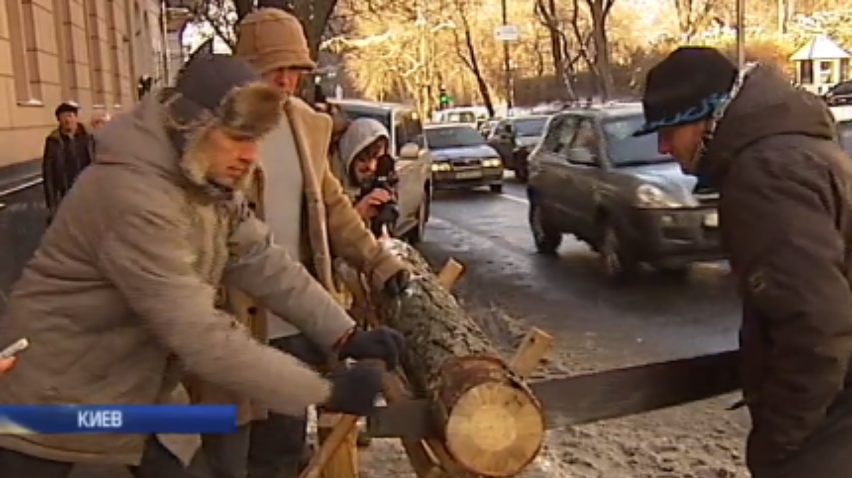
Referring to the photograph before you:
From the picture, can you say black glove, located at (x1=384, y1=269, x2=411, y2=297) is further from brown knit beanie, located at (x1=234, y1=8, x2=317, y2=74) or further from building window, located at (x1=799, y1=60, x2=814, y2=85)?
building window, located at (x1=799, y1=60, x2=814, y2=85)

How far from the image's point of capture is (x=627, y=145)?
11.6m

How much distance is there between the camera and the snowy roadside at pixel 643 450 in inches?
222

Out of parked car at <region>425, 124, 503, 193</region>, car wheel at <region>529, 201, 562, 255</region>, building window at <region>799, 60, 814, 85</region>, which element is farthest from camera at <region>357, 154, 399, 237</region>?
building window at <region>799, 60, 814, 85</region>

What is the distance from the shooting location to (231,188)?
9.25 feet

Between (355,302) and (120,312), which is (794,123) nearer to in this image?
(120,312)

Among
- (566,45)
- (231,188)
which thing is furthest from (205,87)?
(566,45)

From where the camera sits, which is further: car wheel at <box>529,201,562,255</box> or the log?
car wheel at <box>529,201,562,255</box>

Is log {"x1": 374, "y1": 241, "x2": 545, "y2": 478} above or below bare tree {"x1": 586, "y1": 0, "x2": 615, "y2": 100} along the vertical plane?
below

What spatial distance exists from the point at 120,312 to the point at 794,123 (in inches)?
63.6

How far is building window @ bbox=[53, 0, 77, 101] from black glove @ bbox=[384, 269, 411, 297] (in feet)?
43.0

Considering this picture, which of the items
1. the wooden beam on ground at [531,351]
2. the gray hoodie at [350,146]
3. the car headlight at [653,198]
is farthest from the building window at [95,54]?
the wooden beam on ground at [531,351]

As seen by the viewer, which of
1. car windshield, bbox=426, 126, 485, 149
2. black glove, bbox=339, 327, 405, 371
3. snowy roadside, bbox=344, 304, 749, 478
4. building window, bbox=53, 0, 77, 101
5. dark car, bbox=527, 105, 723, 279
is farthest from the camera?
car windshield, bbox=426, 126, 485, 149

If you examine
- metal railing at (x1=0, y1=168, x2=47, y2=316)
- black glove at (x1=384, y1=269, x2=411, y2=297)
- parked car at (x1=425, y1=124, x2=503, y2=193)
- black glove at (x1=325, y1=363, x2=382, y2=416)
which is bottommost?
parked car at (x1=425, y1=124, x2=503, y2=193)

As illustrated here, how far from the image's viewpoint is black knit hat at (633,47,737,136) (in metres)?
2.79
